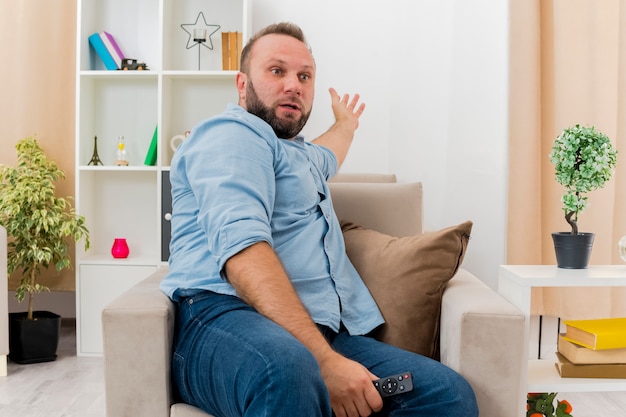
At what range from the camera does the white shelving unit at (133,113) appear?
3.28 m

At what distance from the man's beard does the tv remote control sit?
73cm

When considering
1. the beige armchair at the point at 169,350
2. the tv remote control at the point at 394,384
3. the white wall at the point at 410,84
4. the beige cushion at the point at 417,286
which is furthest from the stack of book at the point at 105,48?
the tv remote control at the point at 394,384

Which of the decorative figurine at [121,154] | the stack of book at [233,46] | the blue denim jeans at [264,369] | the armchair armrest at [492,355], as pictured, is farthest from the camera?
the decorative figurine at [121,154]

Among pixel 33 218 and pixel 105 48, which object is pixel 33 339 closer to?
pixel 33 218

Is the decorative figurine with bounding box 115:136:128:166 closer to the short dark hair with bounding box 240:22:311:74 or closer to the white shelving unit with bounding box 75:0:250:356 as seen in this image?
the white shelving unit with bounding box 75:0:250:356

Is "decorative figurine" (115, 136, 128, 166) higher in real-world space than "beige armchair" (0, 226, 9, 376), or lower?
higher

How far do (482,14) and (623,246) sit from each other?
140 centimetres

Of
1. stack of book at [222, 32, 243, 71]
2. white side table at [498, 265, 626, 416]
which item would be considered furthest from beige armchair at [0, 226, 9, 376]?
white side table at [498, 265, 626, 416]

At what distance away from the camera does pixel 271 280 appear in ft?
5.02

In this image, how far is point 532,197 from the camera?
9.77ft

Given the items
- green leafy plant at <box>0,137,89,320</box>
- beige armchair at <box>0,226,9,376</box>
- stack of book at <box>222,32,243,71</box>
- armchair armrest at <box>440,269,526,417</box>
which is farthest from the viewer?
stack of book at <box>222,32,243,71</box>

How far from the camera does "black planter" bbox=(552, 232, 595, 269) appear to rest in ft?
6.36

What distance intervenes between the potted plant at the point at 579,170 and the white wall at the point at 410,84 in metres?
1.18

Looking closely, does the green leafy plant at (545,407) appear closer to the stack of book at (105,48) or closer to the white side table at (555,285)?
the white side table at (555,285)
